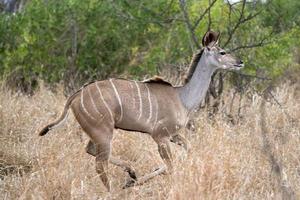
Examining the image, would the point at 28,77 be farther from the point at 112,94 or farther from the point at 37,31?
the point at 112,94

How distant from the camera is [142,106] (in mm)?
5754

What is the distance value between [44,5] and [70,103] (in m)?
4.68

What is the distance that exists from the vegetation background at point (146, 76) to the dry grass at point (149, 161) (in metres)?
0.01

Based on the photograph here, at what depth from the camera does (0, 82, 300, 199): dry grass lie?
4.66 metres

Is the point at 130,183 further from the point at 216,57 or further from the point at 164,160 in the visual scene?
the point at 216,57

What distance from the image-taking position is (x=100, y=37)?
9.95 metres

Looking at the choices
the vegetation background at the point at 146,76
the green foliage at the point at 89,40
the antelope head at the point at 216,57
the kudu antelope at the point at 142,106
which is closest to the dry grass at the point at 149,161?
the vegetation background at the point at 146,76

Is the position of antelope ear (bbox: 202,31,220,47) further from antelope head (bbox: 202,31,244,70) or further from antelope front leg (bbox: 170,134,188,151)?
antelope front leg (bbox: 170,134,188,151)

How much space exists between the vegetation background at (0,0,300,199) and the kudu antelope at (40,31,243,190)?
15 centimetres

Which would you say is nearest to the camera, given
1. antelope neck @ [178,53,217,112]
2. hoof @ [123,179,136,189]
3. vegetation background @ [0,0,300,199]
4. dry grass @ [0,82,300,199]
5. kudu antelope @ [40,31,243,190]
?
dry grass @ [0,82,300,199]

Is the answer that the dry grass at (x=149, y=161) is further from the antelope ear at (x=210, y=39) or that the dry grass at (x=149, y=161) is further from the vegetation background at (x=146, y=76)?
the antelope ear at (x=210, y=39)

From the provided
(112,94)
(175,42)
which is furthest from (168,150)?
(175,42)

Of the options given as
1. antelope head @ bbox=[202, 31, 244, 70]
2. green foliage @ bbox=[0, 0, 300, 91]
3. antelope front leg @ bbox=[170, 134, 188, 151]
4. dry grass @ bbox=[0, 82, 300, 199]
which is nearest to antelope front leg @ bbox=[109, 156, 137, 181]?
dry grass @ bbox=[0, 82, 300, 199]

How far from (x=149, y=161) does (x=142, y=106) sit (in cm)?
45
